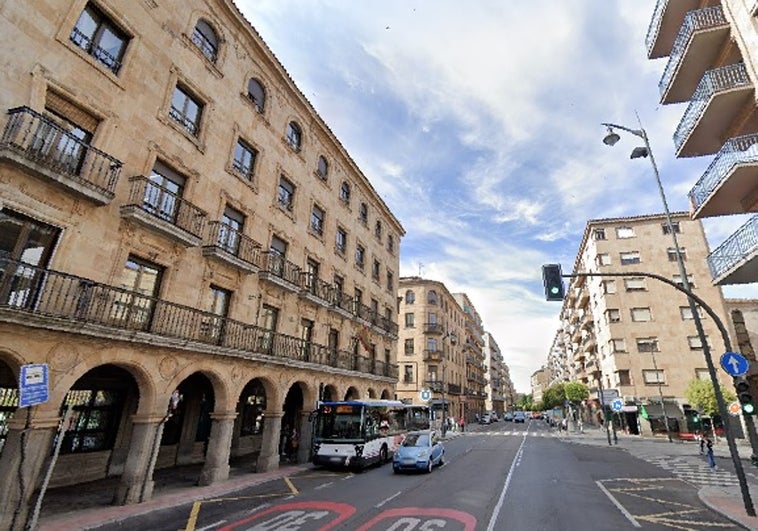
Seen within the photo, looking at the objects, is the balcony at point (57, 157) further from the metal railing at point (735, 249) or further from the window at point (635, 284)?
the window at point (635, 284)

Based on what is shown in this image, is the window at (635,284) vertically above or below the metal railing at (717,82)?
above

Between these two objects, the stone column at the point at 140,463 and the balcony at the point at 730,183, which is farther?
the balcony at the point at 730,183

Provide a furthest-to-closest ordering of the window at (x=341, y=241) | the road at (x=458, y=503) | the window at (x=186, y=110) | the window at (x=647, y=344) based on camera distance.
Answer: the window at (x=647, y=344), the window at (x=341, y=241), the window at (x=186, y=110), the road at (x=458, y=503)

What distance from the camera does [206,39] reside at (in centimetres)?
1714

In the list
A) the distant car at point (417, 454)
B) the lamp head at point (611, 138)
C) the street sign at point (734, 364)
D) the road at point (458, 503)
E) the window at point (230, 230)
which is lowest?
the road at point (458, 503)

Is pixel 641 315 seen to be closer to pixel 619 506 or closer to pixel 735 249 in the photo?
pixel 735 249

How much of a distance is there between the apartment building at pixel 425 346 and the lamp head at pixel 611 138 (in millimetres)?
39159

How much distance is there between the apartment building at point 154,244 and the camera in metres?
10.0

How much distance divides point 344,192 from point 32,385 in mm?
21977

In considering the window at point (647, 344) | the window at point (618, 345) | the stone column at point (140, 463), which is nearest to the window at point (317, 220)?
the stone column at point (140, 463)

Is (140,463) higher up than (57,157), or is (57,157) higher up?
(57,157)

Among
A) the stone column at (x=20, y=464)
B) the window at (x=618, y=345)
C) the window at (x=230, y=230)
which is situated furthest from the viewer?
the window at (x=618, y=345)

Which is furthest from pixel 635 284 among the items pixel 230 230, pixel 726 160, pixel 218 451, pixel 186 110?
pixel 186 110

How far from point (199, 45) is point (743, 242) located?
21.2 meters
